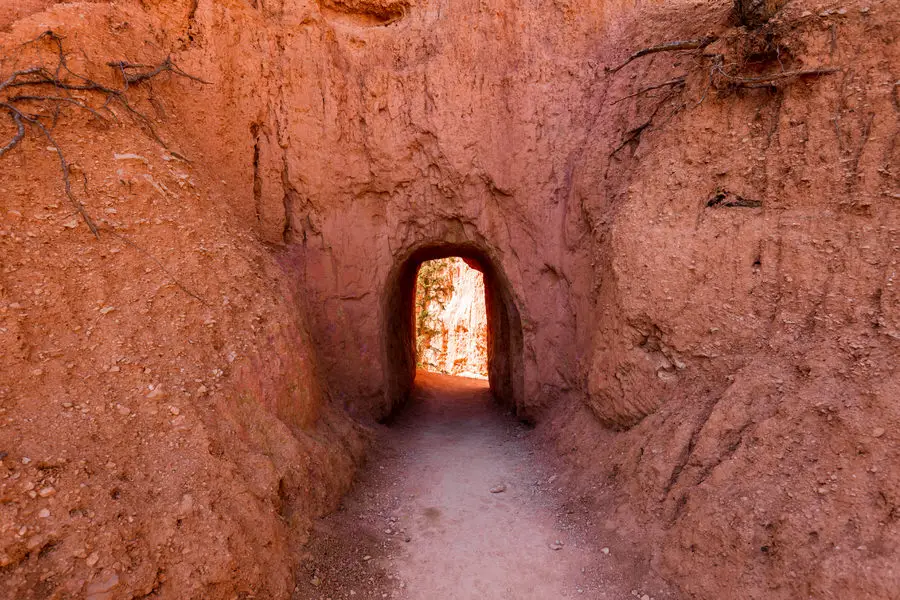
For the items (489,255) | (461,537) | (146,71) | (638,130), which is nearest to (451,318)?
(489,255)

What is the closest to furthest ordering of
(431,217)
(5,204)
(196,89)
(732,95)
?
(5,204)
(732,95)
(196,89)
(431,217)

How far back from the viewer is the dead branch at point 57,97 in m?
3.67

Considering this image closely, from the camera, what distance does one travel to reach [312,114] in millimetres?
6082

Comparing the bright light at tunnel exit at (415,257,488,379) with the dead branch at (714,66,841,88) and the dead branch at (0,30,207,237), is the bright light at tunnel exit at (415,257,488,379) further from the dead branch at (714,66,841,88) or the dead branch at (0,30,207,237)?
the dead branch at (714,66,841,88)

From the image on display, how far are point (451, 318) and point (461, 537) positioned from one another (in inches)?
510

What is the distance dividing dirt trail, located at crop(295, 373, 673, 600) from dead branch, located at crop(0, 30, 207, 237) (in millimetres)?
3301

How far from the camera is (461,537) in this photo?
4.46 m

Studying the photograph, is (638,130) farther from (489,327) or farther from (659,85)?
(489,327)

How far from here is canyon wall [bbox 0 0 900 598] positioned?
300cm

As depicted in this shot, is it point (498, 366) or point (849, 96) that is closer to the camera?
point (849, 96)

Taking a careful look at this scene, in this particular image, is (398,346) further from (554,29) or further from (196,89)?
(554,29)

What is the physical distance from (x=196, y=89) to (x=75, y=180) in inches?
82.4

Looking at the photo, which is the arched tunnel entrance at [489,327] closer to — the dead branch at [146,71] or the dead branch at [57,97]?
the dead branch at [146,71]

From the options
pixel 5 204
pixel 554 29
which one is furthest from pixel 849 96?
pixel 5 204
